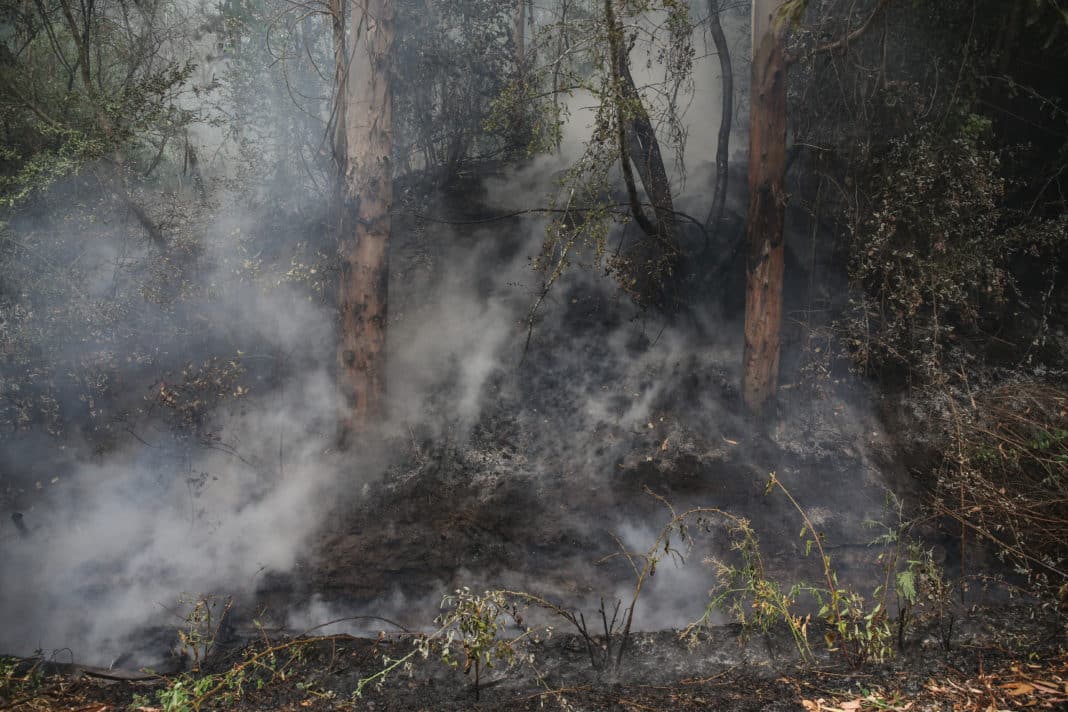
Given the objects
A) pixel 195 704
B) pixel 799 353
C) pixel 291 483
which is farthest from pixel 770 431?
pixel 195 704

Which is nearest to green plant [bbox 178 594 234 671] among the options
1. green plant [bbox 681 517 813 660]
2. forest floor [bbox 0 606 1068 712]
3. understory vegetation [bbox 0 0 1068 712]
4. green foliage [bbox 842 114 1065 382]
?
understory vegetation [bbox 0 0 1068 712]

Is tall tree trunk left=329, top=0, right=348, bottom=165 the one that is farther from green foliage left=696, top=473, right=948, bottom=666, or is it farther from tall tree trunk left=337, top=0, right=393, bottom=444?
green foliage left=696, top=473, right=948, bottom=666

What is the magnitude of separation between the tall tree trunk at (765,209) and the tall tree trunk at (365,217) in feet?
13.1

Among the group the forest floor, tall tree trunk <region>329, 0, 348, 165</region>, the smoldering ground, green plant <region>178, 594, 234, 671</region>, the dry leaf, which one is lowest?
the dry leaf

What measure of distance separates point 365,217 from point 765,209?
4.39m

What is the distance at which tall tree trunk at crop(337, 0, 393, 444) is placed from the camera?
719cm

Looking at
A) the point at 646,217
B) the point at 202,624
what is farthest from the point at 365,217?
the point at 202,624

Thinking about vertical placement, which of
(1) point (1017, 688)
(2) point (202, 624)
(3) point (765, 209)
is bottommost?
(1) point (1017, 688)

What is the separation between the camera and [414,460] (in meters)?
7.43

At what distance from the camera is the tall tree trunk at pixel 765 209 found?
23.5 feet

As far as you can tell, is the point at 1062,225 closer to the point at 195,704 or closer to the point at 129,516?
the point at 195,704

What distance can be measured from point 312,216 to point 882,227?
284 inches

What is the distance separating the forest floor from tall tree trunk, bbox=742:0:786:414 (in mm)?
3394

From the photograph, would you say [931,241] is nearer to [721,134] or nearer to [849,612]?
[721,134]
